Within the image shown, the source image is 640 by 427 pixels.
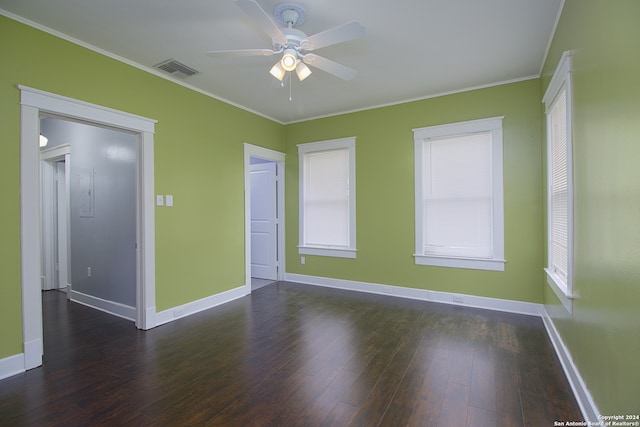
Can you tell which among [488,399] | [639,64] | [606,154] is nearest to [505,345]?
[488,399]

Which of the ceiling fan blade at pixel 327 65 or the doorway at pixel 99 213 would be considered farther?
the doorway at pixel 99 213

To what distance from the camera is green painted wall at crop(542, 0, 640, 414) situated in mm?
1278

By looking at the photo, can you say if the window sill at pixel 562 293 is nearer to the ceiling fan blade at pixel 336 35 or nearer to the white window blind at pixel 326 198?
the ceiling fan blade at pixel 336 35

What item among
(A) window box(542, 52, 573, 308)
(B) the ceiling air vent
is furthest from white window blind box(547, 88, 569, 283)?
(B) the ceiling air vent

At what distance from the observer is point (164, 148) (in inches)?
138

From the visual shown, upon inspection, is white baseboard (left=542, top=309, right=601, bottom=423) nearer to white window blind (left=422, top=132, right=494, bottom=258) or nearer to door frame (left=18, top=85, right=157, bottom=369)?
white window blind (left=422, top=132, right=494, bottom=258)

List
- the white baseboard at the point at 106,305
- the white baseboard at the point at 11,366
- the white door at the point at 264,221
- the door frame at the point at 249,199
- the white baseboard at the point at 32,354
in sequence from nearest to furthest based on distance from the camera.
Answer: the white baseboard at the point at 11,366, the white baseboard at the point at 32,354, the white baseboard at the point at 106,305, the door frame at the point at 249,199, the white door at the point at 264,221

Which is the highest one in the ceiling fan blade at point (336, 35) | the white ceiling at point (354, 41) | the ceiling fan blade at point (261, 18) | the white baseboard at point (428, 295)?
the white ceiling at point (354, 41)

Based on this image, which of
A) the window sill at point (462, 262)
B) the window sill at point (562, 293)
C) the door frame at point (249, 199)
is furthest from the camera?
the door frame at point (249, 199)

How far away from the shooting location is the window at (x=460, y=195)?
3805 millimetres

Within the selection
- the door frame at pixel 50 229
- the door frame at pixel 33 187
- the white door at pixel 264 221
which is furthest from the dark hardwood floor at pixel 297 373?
the white door at pixel 264 221

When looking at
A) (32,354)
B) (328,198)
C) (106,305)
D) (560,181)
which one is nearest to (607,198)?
(560,181)

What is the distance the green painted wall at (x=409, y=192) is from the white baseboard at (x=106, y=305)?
2.58 m

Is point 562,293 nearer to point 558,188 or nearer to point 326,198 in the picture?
point 558,188
